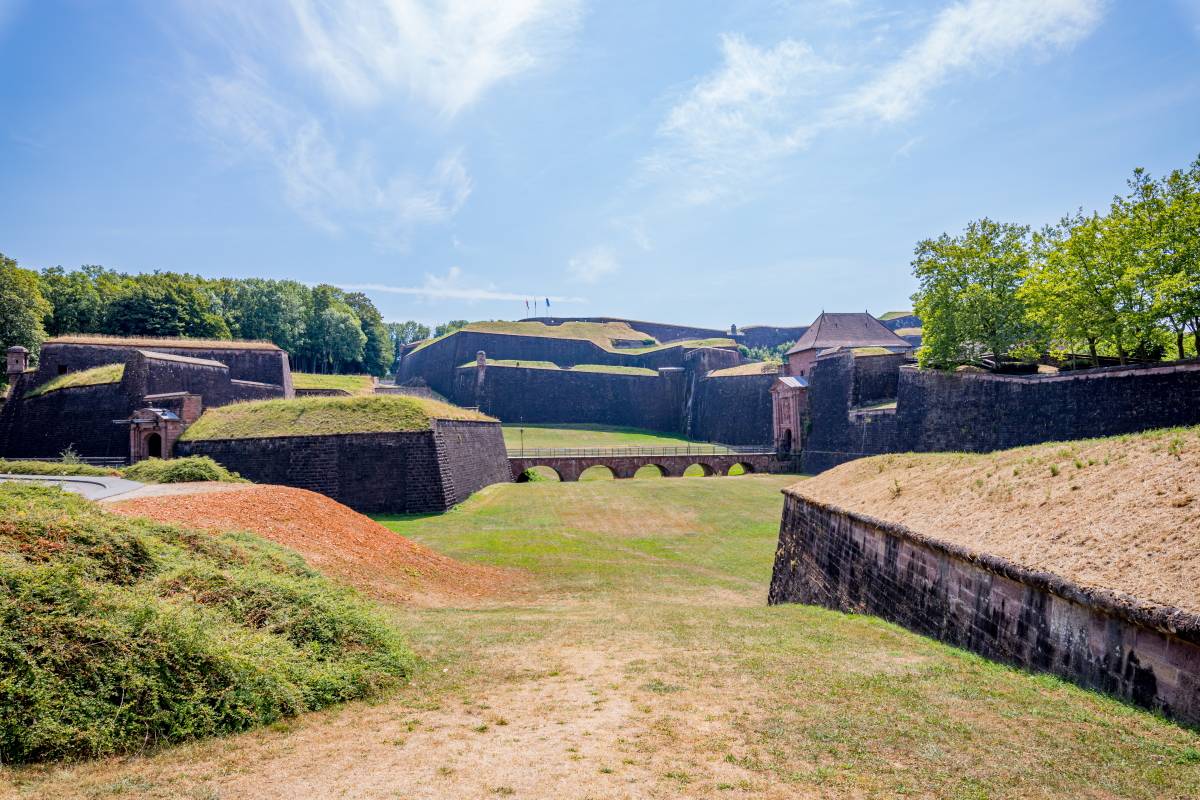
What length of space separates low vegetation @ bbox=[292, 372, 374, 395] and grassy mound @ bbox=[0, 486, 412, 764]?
130 ft

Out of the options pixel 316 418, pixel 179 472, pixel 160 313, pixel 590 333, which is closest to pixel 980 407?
pixel 316 418

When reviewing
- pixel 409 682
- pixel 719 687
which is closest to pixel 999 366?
pixel 719 687

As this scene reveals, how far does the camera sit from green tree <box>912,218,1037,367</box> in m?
26.2

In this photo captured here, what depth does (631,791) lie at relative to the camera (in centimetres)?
369

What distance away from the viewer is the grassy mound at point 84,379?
32031mm

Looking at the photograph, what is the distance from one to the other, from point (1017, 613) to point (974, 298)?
964 inches

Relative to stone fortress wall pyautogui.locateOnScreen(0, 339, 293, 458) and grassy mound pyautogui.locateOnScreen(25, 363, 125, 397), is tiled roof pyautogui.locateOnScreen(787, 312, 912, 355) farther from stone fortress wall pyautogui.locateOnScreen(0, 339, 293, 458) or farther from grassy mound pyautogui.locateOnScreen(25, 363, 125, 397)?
grassy mound pyautogui.locateOnScreen(25, 363, 125, 397)

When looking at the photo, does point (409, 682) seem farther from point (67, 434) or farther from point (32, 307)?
point (32, 307)

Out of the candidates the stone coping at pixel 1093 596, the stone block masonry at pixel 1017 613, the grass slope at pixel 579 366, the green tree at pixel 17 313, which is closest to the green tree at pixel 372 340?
the grass slope at pixel 579 366

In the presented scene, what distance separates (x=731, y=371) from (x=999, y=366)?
29123 mm

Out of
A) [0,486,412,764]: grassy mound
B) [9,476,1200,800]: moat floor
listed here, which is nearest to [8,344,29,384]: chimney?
[0,486,412,764]: grassy mound

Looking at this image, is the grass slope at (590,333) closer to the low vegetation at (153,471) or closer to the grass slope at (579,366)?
the grass slope at (579,366)

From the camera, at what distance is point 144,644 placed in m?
4.66

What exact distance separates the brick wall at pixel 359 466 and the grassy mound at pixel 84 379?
418 inches
